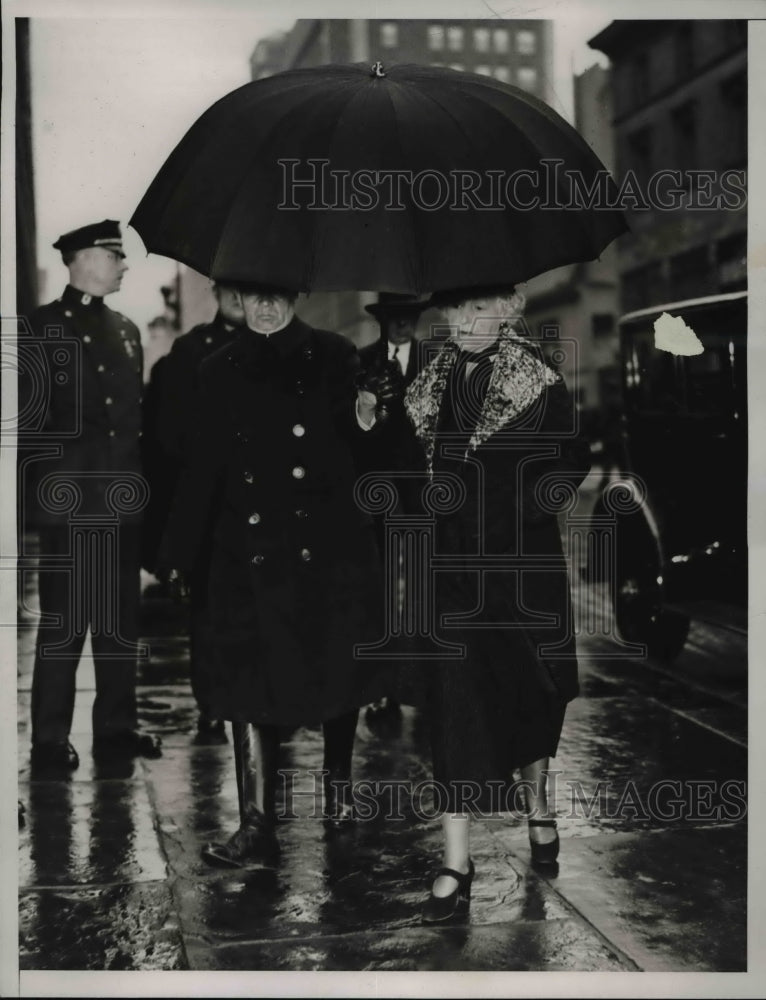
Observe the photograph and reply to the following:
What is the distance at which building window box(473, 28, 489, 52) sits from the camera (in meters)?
4.36

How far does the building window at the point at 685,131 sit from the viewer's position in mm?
16241

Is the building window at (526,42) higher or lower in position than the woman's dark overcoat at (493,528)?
higher

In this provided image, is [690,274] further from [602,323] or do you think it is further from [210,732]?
[210,732]

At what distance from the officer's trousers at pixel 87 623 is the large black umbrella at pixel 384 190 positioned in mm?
2441

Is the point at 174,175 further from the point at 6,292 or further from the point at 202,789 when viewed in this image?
the point at 202,789

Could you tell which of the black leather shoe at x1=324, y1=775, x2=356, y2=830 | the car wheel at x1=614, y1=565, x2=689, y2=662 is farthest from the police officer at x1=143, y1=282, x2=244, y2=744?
the car wheel at x1=614, y1=565, x2=689, y2=662

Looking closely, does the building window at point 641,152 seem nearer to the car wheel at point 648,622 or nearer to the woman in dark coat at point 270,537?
the car wheel at point 648,622

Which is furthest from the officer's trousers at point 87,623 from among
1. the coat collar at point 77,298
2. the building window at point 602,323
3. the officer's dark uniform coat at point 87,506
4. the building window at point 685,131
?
the building window at point 602,323

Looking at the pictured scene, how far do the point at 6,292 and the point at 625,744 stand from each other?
363 centimetres

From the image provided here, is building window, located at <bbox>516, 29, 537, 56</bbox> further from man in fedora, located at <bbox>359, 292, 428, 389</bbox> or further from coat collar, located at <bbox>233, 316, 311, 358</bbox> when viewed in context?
coat collar, located at <bbox>233, 316, 311, 358</bbox>

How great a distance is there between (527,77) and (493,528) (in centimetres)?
151

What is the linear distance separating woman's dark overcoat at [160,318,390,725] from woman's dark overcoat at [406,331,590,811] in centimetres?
56

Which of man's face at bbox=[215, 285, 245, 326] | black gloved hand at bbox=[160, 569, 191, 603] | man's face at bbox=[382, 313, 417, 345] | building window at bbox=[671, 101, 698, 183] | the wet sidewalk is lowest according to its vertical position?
the wet sidewalk

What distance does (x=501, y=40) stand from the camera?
438 cm
